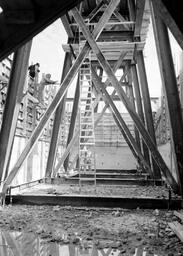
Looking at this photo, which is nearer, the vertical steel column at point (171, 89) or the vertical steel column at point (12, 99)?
the vertical steel column at point (171, 89)

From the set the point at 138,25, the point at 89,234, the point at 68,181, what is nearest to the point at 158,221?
the point at 89,234

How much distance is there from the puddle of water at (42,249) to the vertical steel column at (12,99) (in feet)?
6.92

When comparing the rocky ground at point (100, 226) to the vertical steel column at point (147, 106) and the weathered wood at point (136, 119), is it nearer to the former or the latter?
the weathered wood at point (136, 119)

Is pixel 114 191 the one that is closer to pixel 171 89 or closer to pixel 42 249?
pixel 171 89

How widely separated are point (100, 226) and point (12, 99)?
2986 millimetres

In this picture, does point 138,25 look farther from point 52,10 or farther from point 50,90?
point 50,90

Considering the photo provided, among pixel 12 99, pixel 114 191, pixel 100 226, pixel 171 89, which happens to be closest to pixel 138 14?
pixel 171 89

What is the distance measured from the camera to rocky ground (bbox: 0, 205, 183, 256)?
2.93m

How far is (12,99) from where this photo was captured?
5016mm

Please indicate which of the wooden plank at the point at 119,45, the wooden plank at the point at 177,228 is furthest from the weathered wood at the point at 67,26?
the wooden plank at the point at 177,228

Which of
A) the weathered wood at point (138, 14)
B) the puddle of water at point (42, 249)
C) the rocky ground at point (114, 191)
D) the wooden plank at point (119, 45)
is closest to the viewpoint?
the puddle of water at point (42, 249)

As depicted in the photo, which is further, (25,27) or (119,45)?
(119,45)

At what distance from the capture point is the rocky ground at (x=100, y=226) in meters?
2.93

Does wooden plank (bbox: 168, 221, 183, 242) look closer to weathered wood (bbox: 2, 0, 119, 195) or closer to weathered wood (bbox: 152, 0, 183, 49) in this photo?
weathered wood (bbox: 152, 0, 183, 49)
